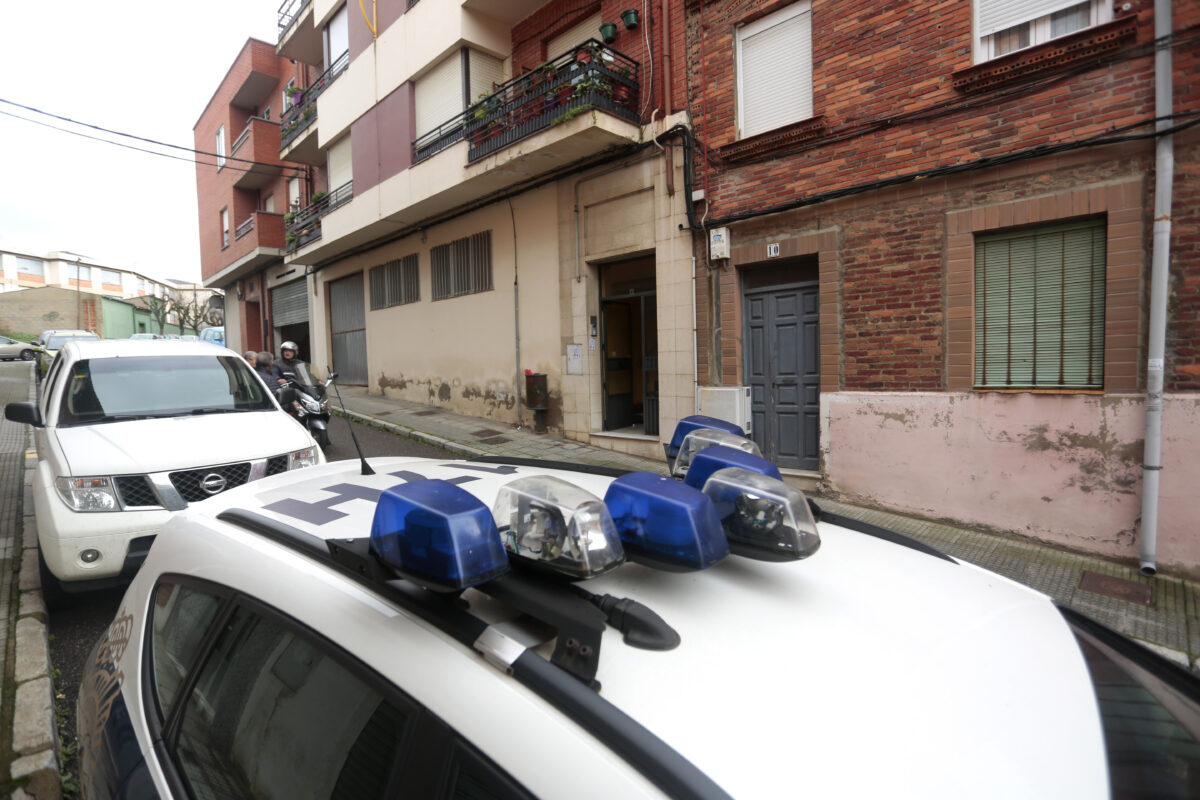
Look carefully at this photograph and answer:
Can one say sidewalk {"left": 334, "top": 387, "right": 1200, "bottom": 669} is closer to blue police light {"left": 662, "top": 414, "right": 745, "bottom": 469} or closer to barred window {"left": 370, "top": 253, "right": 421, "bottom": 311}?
blue police light {"left": 662, "top": 414, "right": 745, "bottom": 469}

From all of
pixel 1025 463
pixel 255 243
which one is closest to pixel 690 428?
pixel 1025 463

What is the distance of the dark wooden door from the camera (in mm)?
7613

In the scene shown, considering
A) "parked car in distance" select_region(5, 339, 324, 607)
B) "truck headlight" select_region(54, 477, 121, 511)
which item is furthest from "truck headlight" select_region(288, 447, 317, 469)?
"truck headlight" select_region(54, 477, 121, 511)

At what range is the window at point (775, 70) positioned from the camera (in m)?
7.47

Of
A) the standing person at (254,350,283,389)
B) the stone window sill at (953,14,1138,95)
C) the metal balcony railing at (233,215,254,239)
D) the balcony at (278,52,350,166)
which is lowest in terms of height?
the standing person at (254,350,283,389)

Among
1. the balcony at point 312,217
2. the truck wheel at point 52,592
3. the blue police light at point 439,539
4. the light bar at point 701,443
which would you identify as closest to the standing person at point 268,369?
the truck wheel at point 52,592

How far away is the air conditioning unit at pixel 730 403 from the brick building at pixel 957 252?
0.69 feet

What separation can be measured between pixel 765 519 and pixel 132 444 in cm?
464

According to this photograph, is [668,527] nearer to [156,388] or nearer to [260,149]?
[156,388]

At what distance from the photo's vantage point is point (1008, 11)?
6.02m

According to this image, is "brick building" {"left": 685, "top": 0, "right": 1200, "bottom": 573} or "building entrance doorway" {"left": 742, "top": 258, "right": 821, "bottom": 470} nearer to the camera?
"brick building" {"left": 685, "top": 0, "right": 1200, "bottom": 573}

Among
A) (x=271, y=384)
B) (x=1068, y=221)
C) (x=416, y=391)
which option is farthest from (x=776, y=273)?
(x=416, y=391)

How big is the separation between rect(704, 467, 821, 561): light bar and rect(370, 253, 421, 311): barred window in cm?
1354

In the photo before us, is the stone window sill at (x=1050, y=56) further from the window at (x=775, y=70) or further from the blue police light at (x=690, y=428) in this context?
the blue police light at (x=690, y=428)
